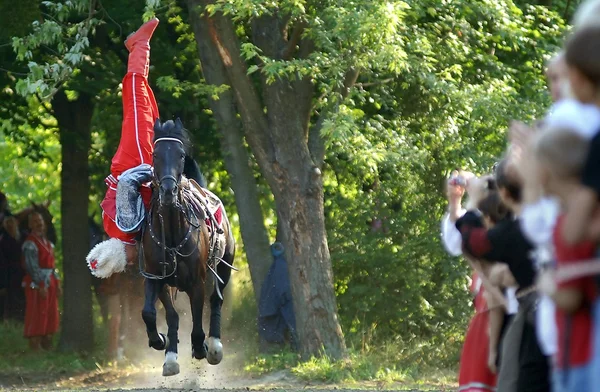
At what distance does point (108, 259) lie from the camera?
12.3 meters

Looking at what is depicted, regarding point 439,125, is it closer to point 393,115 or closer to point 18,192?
point 393,115

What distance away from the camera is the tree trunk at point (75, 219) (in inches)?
765

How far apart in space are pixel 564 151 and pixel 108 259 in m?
8.86

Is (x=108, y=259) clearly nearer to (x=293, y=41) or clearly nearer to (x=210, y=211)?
(x=210, y=211)

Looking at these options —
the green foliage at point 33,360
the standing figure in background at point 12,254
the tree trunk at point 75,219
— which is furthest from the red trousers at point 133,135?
the standing figure in background at point 12,254

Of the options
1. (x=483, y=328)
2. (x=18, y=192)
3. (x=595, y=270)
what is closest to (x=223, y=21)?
(x=483, y=328)

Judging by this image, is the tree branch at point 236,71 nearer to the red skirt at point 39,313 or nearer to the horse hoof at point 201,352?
the horse hoof at point 201,352

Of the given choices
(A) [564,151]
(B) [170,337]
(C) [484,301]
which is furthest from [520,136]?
(B) [170,337]

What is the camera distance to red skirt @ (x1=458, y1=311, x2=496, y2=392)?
6.25 m

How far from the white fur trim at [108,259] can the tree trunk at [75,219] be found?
7.20m

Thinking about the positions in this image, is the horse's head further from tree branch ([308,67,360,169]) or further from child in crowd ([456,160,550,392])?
child in crowd ([456,160,550,392])

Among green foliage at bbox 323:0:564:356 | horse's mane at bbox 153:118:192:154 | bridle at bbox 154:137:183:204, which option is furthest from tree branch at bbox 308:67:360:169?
bridle at bbox 154:137:183:204

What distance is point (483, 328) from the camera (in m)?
6.36

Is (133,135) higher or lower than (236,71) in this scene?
lower
